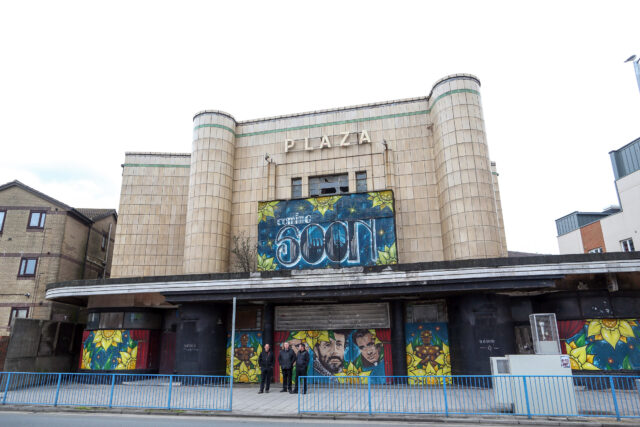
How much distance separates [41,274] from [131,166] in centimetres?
875

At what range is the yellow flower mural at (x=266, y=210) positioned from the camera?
23.2 m

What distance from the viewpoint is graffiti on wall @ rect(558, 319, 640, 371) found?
16141mm

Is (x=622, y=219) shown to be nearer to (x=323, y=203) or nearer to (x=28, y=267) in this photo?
(x=323, y=203)

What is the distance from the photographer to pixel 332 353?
1938 cm

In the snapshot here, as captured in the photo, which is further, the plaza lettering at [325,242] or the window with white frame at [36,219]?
the window with white frame at [36,219]

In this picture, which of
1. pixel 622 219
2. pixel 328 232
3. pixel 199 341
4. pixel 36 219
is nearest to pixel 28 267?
pixel 36 219

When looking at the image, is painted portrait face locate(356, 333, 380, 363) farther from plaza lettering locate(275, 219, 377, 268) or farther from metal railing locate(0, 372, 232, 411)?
metal railing locate(0, 372, 232, 411)

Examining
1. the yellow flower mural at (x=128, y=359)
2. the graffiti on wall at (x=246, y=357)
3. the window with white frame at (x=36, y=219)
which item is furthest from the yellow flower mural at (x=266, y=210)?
the window with white frame at (x=36, y=219)

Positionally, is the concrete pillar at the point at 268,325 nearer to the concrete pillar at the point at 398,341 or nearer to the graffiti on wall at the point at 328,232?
the graffiti on wall at the point at 328,232

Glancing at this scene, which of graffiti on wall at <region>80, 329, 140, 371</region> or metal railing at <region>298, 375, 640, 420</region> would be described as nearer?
metal railing at <region>298, 375, 640, 420</region>

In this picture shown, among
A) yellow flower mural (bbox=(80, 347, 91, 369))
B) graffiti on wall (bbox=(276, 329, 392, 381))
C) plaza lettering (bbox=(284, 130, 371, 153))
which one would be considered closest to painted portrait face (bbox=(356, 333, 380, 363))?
graffiti on wall (bbox=(276, 329, 392, 381))

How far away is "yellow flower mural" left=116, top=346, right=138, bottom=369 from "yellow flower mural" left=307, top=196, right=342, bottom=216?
1193 centimetres

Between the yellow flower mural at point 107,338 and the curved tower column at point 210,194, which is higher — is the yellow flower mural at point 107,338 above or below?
below

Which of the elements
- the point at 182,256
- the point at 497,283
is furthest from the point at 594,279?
the point at 182,256
